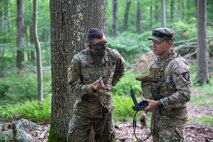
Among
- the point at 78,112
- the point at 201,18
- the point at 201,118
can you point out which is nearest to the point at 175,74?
the point at 78,112

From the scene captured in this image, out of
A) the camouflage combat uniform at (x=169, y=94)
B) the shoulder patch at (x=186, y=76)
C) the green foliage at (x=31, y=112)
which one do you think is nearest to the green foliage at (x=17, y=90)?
the green foliage at (x=31, y=112)

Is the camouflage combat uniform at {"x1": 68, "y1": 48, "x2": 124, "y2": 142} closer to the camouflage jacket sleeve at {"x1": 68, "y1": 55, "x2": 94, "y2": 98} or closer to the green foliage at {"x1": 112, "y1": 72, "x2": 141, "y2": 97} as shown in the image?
the camouflage jacket sleeve at {"x1": 68, "y1": 55, "x2": 94, "y2": 98}

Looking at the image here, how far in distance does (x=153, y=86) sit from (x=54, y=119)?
2.48 metres

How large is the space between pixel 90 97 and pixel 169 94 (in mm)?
1184

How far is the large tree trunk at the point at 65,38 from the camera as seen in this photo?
570 centimetres

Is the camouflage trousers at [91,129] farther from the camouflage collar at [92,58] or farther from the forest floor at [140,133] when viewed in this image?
the forest floor at [140,133]

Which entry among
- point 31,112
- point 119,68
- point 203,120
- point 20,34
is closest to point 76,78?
point 119,68

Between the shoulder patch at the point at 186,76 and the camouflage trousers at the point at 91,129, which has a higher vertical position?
the shoulder patch at the point at 186,76

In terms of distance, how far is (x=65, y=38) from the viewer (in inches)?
227

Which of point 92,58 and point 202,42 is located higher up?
point 92,58

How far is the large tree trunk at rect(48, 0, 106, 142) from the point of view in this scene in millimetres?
5699

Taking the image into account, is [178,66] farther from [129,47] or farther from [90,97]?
[129,47]

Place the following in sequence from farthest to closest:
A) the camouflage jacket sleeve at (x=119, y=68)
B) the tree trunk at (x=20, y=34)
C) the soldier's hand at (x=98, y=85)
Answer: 1. the tree trunk at (x=20, y=34)
2. the camouflage jacket sleeve at (x=119, y=68)
3. the soldier's hand at (x=98, y=85)

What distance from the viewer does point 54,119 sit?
6.11 meters
